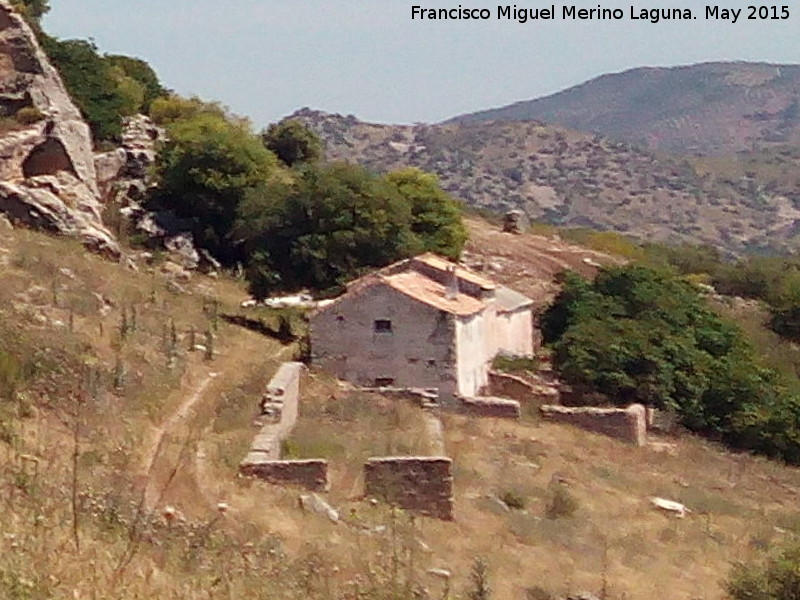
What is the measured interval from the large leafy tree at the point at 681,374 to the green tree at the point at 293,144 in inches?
752

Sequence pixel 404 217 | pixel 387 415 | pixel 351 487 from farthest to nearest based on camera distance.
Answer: pixel 404 217 < pixel 387 415 < pixel 351 487

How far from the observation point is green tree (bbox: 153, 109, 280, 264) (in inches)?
1513

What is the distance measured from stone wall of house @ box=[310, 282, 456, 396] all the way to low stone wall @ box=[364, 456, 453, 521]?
939 centimetres

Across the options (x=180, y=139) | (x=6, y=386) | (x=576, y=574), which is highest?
(x=180, y=139)

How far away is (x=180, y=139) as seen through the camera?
40094 millimetres

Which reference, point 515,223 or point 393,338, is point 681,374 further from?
point 515,223

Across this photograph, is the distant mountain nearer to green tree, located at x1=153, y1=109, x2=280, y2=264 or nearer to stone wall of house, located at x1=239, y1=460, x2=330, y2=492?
green tree, located at x1=153, y1=109, x2=280, y2=264

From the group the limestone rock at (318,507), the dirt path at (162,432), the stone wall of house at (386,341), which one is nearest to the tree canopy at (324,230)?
the stone wall of house at (386,341)

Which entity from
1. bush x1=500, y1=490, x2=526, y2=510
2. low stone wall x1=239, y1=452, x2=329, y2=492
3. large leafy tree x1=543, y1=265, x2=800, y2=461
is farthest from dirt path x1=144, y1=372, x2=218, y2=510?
large leafy tree x1=543, y1=265, x2=800, y2=461

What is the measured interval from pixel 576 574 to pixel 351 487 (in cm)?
338

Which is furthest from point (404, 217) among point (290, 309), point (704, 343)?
point (704, 343)

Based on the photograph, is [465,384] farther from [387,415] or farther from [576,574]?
[576,574]

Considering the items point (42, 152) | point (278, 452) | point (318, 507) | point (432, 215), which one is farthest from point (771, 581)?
point (432, 215)

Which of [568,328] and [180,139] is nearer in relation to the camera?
[568,328]
